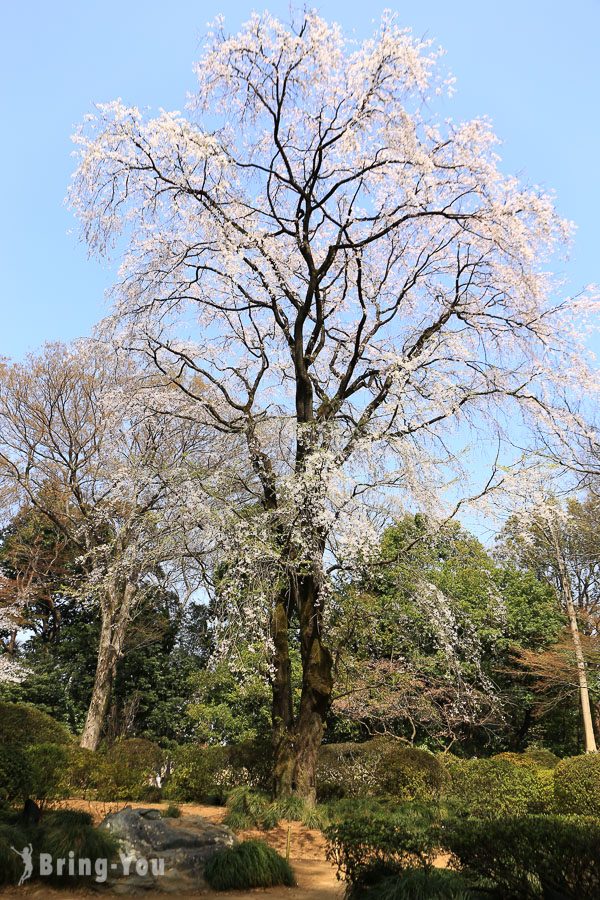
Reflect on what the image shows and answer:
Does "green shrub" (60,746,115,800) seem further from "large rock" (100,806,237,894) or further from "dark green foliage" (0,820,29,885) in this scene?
"dark green foliage" (0,820,29,885)

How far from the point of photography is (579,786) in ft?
29.1

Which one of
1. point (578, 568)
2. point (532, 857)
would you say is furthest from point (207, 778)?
point (578, 568)

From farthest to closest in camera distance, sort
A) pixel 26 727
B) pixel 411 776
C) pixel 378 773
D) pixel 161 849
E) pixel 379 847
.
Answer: pixel 26 727 → pixel 378 773 → pixel 411 776 → pixel 161 849 → pixel 379 847

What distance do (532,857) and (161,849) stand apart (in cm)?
331

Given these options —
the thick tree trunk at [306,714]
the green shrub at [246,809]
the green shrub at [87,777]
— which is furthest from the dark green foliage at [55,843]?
the green shrub at [87,777]

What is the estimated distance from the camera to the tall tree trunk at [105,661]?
1463 centimetres

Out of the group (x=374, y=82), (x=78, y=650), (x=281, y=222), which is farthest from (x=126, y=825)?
(x=78, y=650)

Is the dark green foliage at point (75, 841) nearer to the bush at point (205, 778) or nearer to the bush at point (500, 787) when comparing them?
the bush at point (205, 778)

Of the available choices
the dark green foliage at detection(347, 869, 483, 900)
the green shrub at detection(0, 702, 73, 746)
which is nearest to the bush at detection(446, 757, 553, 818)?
the dark green foliage at detection(347, 869, 483, 900)

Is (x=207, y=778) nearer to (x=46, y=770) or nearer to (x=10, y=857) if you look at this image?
(x=46, y=770)

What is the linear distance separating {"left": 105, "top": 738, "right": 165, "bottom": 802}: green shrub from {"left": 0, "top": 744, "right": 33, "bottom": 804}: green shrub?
2893 mm

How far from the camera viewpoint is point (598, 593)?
20344mm

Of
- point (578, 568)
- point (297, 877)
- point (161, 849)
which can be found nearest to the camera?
point (161, 849)

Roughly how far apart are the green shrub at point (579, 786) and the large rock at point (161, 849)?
545 cm
